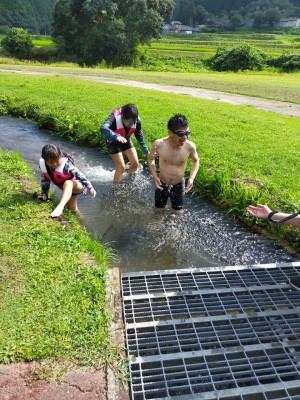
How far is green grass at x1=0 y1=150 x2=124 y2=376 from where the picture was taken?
111 inches

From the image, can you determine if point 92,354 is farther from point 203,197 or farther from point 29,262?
point 203,197

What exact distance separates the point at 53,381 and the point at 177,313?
132cm

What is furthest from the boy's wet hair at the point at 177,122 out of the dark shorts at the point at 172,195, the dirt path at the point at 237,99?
the dirt path at the point at 237,99

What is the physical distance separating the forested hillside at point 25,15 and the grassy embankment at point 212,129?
102 meters

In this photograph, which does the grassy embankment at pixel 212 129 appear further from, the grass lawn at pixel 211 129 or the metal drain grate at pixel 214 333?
the metal drain grate at pixel 214 333

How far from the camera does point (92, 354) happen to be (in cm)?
281

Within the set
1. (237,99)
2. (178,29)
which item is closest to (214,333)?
(237,99)

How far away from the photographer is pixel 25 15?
10975 centimetres

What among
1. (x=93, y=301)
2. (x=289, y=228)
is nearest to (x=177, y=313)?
(x=93, y=301)

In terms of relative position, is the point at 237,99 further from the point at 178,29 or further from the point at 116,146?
the point at 178,29

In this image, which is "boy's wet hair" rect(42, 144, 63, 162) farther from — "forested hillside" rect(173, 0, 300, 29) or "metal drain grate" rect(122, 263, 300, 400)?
"forested hillside" rect(173, 0, 300, 29)

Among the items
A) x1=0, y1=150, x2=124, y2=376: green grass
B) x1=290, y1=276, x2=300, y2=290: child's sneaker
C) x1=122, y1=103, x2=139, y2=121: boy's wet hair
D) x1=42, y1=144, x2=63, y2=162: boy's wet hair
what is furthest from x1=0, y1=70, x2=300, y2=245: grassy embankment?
x1=42, y1=144, x2=63, y2=162: boy's wet hair

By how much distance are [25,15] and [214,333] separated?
5034 inches

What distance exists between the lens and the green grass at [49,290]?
2822mm
